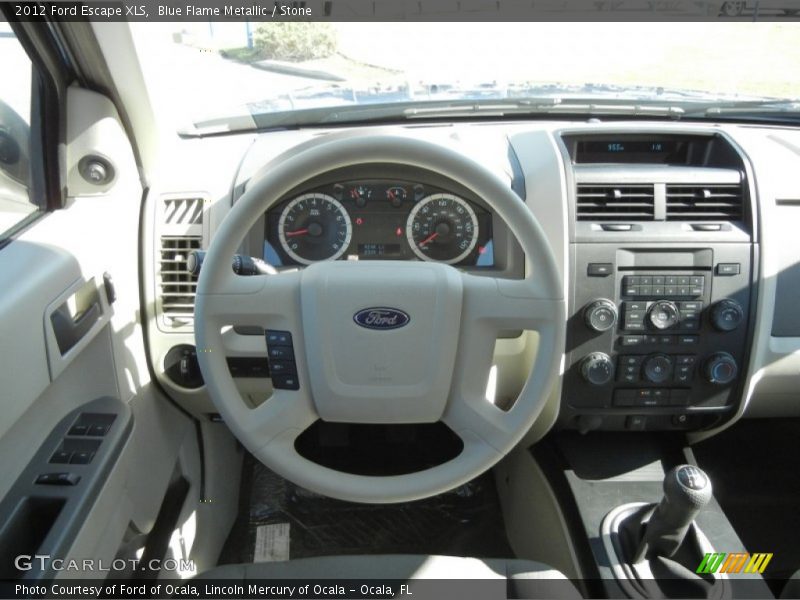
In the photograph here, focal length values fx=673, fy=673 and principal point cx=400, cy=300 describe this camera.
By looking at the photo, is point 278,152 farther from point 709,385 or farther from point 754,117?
point 754,117

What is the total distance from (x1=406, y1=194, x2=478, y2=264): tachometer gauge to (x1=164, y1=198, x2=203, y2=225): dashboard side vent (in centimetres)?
61

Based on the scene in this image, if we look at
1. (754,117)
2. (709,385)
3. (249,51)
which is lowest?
(709,385)

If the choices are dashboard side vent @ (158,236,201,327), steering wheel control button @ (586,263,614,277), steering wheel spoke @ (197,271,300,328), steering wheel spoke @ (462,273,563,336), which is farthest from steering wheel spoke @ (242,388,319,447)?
steering wheel control button @ (586,263,614,277)

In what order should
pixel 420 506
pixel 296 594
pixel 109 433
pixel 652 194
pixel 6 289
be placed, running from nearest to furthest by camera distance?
pixel 6 289 < pixel 296 594 < pixel 109 433 < pixel 652 194 < pixel 420 506

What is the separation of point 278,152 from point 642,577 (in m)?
1.55

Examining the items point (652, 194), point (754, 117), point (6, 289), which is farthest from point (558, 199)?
point (6, 289)

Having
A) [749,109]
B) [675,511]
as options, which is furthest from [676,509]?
[749,109]

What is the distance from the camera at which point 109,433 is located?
164 centimetres

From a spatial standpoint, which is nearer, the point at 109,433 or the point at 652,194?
the point at 109,433

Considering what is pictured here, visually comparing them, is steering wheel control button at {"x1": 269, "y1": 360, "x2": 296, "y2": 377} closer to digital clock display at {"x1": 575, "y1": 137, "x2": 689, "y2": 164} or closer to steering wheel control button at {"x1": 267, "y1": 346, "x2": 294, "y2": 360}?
steering wheel control button at {"x1": 267, "y1": 346, "x2": 294, "y2": 360}

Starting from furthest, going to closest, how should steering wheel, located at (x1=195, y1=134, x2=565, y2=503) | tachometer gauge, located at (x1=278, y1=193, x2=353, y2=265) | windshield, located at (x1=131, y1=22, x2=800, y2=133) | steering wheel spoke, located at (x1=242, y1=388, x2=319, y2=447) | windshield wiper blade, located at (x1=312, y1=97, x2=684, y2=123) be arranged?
windshield wiper blade, located at (x1=312, y1=97, x2=684, y2=123) → windshield, located at (x1=131, y1=22, x2=800, y2=133) → tachometer gauge, located at (x1=278, y1=193, x2=353, y2=265) → steering wheel spoke, located at (x1=242, y1=388, x2=319, y2=447) → steering wheel, located at (x1=195, y1=134, x2=565, y2=503)

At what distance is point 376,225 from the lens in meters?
1.85

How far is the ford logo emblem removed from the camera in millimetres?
1380

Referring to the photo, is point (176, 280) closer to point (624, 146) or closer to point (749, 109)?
point (624, 146)
